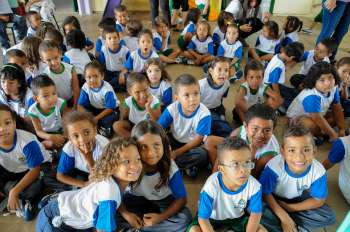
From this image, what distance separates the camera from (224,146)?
1305 millimetres

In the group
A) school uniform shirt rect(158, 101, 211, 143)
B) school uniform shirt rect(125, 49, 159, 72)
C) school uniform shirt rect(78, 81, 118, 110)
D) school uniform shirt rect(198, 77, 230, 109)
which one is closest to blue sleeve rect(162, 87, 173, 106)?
school uniform shirt rect(198, 77, 230, 109)

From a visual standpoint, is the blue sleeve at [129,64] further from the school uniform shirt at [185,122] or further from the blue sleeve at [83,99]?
the school uniform shirt at [185,122]

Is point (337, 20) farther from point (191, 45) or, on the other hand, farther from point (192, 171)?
point (192, 171)

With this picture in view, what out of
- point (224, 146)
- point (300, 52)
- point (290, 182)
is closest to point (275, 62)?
point (300, 52)

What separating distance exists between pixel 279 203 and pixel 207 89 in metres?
1.02

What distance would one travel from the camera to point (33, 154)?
1.58 meters

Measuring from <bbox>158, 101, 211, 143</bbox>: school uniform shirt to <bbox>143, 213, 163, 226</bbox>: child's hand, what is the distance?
613 mm

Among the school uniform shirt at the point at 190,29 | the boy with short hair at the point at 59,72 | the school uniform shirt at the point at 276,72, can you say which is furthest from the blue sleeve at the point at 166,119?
the school uniform shirt at the point at 190,29

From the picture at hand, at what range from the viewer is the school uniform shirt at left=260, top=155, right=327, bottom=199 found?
144 centimetres

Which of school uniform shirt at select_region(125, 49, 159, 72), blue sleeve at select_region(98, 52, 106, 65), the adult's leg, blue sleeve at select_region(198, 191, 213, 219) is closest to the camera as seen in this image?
blue sleeve at select_region(198, 191, 213, 219)

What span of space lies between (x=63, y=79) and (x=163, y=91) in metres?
0.76

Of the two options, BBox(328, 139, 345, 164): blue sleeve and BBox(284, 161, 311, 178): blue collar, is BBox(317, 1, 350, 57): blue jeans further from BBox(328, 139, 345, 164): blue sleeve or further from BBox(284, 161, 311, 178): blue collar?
BBox(284, 161, 311, 178): blue collar

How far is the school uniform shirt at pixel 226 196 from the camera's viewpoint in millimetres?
1338

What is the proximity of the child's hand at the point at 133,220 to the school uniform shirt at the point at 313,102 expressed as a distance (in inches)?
55.9
